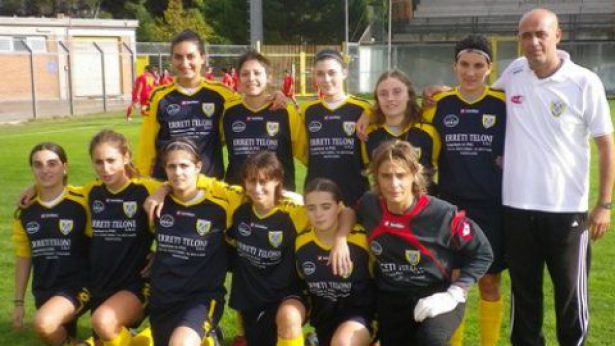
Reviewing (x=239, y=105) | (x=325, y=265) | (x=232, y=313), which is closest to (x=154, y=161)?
(x=239, y=105)

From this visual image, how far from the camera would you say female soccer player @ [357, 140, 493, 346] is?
364cm

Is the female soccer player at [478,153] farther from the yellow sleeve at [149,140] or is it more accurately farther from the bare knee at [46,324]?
the bare knee at [46,324]

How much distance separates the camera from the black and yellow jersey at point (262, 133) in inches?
183

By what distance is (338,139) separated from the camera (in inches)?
178

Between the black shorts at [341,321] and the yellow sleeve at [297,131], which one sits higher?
the yellow sleeve at [297,131]

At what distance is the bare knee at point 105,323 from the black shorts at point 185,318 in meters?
0.23

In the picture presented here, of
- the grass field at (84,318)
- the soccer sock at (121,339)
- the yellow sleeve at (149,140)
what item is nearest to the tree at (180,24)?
the grass field at (84,318)

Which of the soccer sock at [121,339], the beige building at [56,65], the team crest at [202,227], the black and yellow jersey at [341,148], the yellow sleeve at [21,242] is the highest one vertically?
the beige building at [56,65]

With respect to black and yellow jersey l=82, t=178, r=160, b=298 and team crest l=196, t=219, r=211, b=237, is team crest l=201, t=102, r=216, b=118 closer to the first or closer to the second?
black and yellow jersey l=82, t=178, r=160, b=298

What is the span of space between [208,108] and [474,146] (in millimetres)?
1800

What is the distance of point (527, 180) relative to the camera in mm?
3766

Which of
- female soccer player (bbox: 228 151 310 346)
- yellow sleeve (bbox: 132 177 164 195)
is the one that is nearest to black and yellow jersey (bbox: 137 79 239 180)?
yellow sleeve (bbox: 132 177 164 195)

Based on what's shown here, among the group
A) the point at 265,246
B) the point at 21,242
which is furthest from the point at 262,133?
the point at 21,242

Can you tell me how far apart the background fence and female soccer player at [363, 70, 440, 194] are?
80.3 ft
